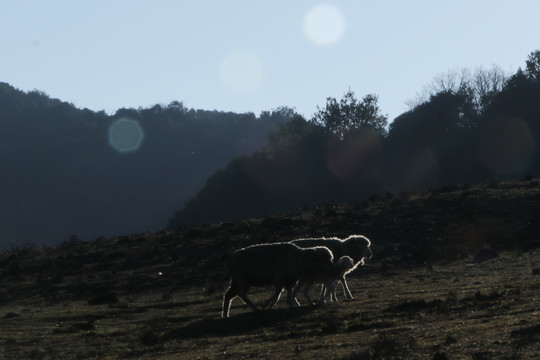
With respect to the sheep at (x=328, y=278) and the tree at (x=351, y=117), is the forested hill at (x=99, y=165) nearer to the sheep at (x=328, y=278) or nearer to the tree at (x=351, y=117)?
the tree at (x=351, y=117)

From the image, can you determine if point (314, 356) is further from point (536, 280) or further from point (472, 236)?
point (472, 236)

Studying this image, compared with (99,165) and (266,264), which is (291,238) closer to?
(266,264)

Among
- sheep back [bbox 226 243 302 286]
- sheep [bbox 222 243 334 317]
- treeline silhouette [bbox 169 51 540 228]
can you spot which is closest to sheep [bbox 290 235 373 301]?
sheep [bbox 222 243 334 317]

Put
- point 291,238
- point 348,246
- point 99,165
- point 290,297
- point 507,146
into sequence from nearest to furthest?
point 290,297
point 348,246
point 291,238
point 507,146
point 99,165

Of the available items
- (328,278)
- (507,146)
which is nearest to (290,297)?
(328,278)

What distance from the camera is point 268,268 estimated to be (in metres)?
22.5

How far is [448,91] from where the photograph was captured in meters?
83.9

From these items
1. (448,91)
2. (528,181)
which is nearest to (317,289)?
(528,181)

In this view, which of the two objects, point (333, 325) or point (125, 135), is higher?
point (125, 135)

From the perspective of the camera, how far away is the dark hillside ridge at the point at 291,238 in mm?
35406

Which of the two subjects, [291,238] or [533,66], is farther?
[533,66]

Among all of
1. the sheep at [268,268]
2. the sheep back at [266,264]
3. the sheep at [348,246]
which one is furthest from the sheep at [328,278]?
the sheep at [348,246]

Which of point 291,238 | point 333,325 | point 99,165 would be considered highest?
point 99,165

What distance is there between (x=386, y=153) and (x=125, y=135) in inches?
3350
